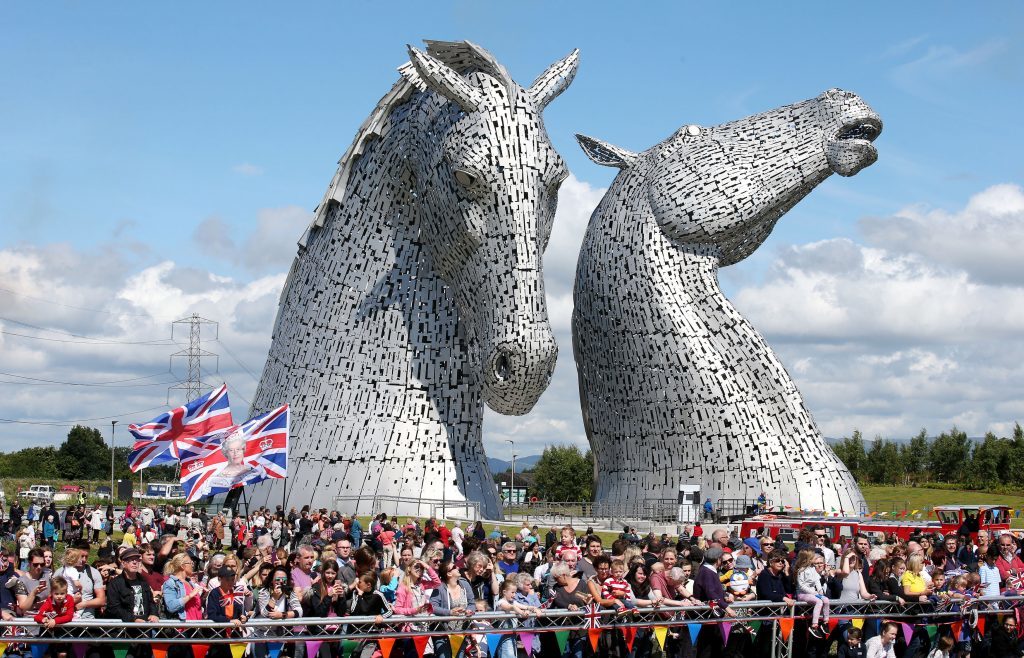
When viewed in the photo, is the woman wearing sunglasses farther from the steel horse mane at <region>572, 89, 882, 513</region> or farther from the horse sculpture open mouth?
the horse sculpture open mouth

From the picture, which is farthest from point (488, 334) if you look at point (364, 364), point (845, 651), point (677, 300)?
point (845, 651)

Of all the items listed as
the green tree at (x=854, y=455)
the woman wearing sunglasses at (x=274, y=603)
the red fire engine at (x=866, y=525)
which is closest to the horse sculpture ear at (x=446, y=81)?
the red fire engine at (x=866, y=525)

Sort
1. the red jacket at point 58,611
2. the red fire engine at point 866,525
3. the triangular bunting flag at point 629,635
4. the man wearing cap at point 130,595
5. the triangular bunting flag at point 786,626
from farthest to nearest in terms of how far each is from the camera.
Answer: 1. the red fire engine at point 866,525
2. the triangular bunting flag at point 786,626
3. the triangular bunting flag at point 629,635
4. the man wearing cap at point 130,595
5. the red jacket at point 58,611

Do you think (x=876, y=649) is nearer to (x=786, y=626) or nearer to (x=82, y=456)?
(x=786, y=626)

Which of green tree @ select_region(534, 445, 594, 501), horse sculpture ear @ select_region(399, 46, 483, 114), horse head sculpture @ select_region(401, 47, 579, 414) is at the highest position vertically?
horse sculpture ear @ select_region(399, 46, 483, 114)

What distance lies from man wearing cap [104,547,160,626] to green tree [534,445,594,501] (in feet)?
225

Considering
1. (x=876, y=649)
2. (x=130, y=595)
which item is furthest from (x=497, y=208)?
(x=130, y=595)

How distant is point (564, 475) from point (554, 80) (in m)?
59.9

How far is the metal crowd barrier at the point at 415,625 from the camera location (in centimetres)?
809

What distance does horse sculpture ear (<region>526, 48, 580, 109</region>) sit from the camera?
68.6 feet

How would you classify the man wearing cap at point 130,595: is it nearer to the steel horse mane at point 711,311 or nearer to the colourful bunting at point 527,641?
the colourful bunting at point 527,641

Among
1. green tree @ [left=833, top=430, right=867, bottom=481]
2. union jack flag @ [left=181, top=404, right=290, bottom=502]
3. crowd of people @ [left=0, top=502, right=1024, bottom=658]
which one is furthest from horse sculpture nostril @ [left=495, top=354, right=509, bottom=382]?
green tree @ [left=833, top=430, right=867, bottom=481]

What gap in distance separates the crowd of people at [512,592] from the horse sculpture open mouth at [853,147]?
16510 millimetres

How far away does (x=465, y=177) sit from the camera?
63.8 ft
